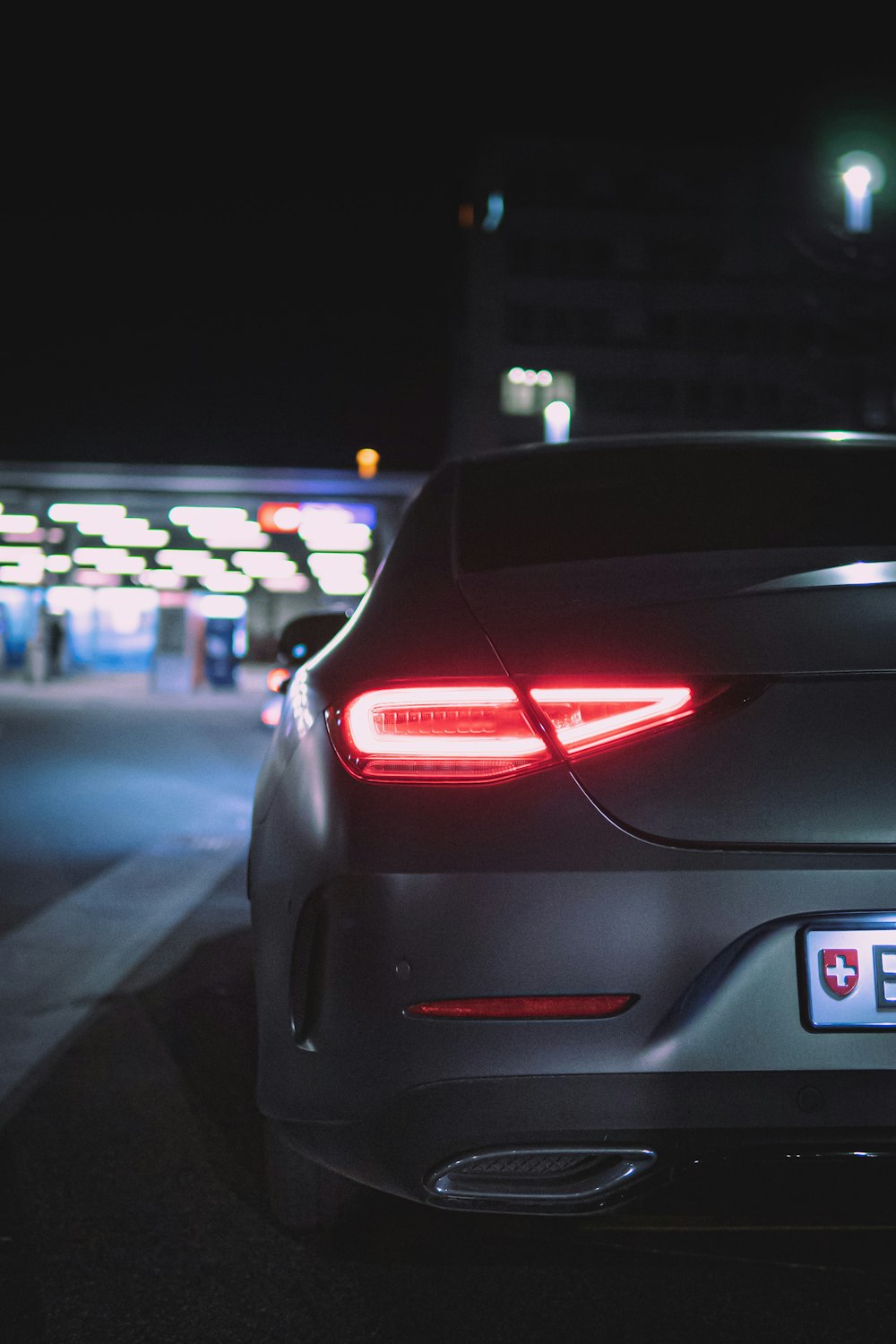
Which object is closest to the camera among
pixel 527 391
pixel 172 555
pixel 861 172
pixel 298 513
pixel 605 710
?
pixel 605 710

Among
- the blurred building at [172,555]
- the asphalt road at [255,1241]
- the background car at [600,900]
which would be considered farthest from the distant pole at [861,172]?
the background car at [600,900]

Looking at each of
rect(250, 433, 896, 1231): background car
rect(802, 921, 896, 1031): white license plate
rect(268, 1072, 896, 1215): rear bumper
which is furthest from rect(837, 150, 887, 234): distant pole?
rect(268, 1072, 896, 1215): rear bumper

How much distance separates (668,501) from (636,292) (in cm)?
6153

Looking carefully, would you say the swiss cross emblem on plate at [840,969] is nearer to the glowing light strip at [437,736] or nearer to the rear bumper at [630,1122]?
the rear bumper at [630,1122]

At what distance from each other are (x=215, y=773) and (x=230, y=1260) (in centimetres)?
1019

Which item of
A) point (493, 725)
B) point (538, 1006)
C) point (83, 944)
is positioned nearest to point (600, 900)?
point (538, 1006)

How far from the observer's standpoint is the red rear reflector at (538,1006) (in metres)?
1.87

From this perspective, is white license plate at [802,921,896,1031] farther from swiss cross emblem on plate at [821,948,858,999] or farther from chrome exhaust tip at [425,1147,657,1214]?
chrome exhaust tip at [425,1147,657,1214]

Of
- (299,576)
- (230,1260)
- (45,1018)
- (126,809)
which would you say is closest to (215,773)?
(126,809)

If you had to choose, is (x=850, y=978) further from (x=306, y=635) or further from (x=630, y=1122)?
(x=306, y=635)

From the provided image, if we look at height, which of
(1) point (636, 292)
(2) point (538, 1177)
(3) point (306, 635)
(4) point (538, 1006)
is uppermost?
(1) point (636, 292)

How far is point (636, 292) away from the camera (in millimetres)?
61438

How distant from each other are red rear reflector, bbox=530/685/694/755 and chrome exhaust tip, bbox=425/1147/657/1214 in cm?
58

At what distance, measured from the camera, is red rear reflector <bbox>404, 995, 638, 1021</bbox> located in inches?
73.5
